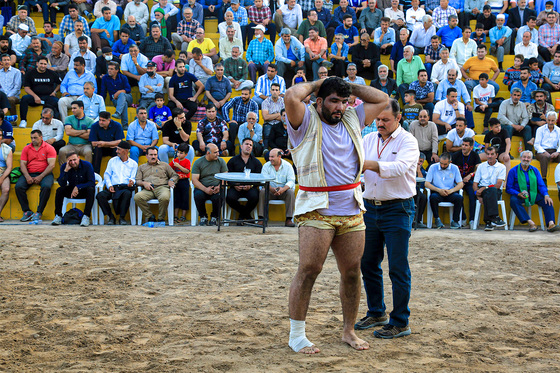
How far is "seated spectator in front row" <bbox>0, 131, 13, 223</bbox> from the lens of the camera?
38.9ft

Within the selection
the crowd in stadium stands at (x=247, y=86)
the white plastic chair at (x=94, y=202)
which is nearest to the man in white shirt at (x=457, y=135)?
the crowd in stadium stands at (x=247, y=86)

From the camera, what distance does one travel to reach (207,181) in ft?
38.6

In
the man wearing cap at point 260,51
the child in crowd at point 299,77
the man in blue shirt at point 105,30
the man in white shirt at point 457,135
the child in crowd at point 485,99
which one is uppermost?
the man in blue shirt at point 105,30

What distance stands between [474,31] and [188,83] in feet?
28.9

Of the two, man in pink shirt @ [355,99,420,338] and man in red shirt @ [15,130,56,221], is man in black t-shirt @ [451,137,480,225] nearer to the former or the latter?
man in pink shirt @ [355,99,420,338]

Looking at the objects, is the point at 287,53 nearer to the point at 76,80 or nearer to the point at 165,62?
the point at 165,62

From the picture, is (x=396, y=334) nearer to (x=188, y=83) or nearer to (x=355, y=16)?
(x=188, y=83)

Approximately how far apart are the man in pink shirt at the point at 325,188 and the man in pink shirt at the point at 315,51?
11.1 metres

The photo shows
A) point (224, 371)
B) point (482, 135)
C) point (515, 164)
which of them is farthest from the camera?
point (482, 135)

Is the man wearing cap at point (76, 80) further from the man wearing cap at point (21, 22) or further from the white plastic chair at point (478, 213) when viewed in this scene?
the white plastic chair at point (478, 213)

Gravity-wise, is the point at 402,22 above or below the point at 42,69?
above

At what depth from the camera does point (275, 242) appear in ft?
30.8

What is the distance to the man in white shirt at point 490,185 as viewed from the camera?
38.1 ft

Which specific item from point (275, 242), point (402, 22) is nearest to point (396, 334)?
point (275, 242)
